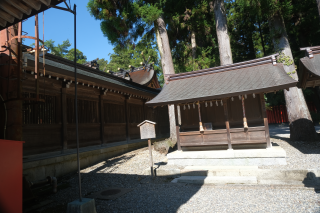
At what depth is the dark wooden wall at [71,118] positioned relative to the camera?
717 centimetres

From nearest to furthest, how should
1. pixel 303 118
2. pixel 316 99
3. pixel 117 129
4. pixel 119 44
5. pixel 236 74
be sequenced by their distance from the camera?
pixel 236 74, pixel 303 118, pixel 117 129, pixel 119 44, pixel 316 99

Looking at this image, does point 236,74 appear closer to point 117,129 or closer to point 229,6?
point 117,129

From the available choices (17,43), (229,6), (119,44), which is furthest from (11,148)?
(229,6)

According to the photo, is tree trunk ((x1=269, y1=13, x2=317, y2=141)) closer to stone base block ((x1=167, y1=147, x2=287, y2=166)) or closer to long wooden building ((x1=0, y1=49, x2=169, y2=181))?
stone base block ((x1=167, y1=147, x2=287, y2=166))

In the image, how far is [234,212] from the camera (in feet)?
13.0

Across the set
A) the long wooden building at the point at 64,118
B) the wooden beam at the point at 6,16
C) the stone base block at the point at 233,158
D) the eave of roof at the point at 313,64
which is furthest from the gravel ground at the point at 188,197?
the wooden beam at the point at 6,16

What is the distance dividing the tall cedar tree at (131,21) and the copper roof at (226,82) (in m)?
2.25

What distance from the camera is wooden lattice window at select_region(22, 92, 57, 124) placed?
703cm

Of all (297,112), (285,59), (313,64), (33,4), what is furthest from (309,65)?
(33,4)

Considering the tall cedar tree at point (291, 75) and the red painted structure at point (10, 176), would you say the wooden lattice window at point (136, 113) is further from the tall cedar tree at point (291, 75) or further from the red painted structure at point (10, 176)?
the red painted structure at point (10, 176)

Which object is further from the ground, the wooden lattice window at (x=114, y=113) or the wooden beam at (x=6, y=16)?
the wooden beam at (x=6, y=16)

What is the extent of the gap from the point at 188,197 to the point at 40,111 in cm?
620

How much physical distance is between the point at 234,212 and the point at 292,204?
51.1 inches

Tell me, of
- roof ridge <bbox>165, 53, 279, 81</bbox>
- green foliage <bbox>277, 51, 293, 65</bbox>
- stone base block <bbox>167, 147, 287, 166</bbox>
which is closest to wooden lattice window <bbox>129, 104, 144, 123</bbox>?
roof ridge <bbox>165, 53, 279, 81</bbox>
